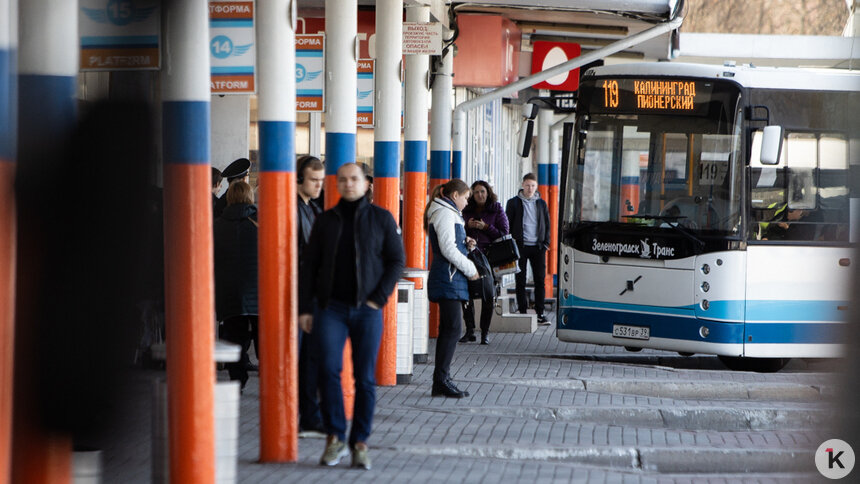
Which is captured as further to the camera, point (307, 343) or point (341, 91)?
point (341, 91)

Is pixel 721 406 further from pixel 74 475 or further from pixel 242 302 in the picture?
pixel 74 475

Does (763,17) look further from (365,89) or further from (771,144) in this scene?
(771,144)

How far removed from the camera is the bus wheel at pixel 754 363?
14.2 m

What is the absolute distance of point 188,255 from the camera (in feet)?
19.9

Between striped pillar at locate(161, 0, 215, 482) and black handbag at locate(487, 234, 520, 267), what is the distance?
9.04 m

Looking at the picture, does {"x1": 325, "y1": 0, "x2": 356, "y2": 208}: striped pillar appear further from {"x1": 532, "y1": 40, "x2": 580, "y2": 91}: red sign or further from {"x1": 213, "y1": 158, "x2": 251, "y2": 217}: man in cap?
{"x1": 532, "y1": 40, "x2": 580, "y2": 91}: red sign

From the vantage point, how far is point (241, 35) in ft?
27.1

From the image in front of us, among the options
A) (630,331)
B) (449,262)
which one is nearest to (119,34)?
(449,262)

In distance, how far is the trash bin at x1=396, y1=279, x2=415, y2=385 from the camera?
12055 mm

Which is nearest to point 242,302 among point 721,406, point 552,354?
point 721,406

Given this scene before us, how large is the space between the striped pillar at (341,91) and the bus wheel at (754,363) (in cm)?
574

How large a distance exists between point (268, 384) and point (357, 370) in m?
0.55

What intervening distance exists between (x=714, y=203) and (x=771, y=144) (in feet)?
2.74

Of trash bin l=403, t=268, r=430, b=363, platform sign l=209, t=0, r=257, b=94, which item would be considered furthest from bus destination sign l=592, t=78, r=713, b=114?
platform sign l=209, t=0, r=257, b=94
